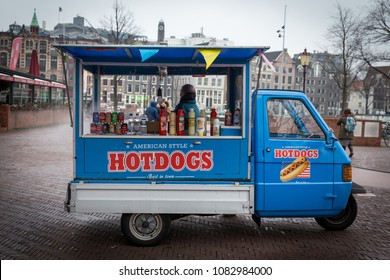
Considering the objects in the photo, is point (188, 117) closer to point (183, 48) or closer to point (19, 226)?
point (183, 48)

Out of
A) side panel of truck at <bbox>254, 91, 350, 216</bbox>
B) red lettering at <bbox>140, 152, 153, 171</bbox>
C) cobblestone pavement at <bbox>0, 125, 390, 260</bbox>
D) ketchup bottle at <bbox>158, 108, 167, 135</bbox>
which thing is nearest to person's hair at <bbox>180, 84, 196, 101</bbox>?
ketchup bottle at <bbox>158, 108, 167, 135</bbox>

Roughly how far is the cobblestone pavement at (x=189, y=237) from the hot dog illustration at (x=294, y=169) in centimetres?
93

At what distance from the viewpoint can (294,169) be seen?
19.3ft

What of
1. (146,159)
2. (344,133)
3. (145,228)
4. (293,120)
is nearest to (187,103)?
(146,159)

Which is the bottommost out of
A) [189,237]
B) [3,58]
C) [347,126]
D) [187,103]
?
[189,237]

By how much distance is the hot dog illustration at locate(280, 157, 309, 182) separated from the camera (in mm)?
5859

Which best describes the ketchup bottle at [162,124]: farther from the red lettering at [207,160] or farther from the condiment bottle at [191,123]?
the red lettering at [207,160]

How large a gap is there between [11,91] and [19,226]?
80.0 feet

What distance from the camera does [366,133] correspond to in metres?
24.5

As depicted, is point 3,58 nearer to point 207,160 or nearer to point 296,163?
point 207,160

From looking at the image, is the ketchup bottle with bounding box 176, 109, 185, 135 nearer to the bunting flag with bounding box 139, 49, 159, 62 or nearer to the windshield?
the bunting flag with bounding box 139, 49, 159, 62

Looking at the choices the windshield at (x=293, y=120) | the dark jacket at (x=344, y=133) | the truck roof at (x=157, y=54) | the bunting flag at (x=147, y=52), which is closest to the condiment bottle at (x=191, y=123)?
the truck roof at (x=157, y=54)

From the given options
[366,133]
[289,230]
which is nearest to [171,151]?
[289,230]

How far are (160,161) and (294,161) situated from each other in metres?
1.74
